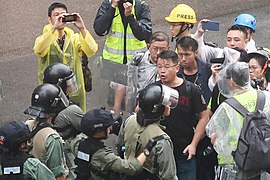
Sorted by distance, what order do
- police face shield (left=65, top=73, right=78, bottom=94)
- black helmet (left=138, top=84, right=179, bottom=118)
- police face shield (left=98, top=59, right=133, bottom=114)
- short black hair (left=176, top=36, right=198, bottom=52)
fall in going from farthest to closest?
police face shield (left=98, top=59, right=133, bottom=114)
short black hair (left=176, top=36, right=198, bottom=52)
police face shield (left=65, top=73, right=78, bottom=94)
black helmet (left=138, top=84, right=179, bottom=118)

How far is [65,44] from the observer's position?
729cm

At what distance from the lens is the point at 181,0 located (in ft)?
43.5

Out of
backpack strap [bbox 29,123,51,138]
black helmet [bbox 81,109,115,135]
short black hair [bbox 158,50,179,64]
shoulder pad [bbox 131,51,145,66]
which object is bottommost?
backpack strap [bbox 29,123,51,138]

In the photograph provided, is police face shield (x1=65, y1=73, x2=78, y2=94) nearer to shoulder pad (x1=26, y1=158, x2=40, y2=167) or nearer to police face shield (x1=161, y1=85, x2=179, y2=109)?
police face shield (x1=161, y1=85, x2=179, y2=109)

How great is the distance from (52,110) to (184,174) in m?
1.54

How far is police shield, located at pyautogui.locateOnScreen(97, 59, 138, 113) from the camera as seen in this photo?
7168 mm

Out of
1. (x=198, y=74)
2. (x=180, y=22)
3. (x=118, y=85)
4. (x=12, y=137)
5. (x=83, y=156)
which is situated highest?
(x=180, y=22)

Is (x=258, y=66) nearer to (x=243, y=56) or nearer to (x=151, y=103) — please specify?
(x=243, y=56)

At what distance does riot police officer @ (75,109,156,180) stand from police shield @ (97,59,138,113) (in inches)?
67.7

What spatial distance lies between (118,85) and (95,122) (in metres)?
2.01

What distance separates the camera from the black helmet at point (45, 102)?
18.4ft

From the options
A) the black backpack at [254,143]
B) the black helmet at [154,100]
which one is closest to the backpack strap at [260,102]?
the black backpack at [254,143]

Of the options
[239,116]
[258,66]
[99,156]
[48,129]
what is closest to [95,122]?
[99,156]

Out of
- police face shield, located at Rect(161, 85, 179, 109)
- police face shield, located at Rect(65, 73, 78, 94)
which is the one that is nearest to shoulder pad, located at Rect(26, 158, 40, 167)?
police face shield, located at Rect(161, 85, 179, 109)
